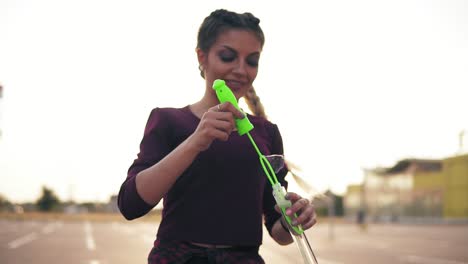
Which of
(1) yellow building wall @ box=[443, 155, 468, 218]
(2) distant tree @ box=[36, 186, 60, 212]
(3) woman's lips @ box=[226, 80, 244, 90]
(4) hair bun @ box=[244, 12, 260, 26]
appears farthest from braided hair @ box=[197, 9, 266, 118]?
(2) distant tree @ box=[36, 186, 60, 212]

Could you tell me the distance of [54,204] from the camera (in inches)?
4793

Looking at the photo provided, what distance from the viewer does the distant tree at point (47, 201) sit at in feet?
394

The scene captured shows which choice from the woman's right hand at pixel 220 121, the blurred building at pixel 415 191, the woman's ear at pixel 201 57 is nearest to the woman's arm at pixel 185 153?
the woman's right hand at pixel 220 121

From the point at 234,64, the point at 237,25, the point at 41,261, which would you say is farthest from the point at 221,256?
the point at 41,261

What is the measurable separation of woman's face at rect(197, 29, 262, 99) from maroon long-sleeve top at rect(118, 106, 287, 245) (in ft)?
0.55

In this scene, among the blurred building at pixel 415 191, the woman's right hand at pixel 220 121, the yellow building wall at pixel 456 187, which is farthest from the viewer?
the blurred building at pixel 415 191

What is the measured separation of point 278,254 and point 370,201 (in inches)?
2469

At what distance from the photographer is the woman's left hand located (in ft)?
5.37

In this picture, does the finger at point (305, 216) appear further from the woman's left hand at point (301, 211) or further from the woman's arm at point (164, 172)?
the woman's arm at point (164, 172)

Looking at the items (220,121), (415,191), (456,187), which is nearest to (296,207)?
(220,121)

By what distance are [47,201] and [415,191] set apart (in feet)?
258

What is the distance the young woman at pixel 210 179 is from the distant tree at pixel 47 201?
4838 inches

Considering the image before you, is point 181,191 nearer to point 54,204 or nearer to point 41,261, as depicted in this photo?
point 41,261

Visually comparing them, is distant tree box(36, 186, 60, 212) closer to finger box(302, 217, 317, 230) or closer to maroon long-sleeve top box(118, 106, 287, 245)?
maroon long-sleeve top box(118, 106, 287, 245)
